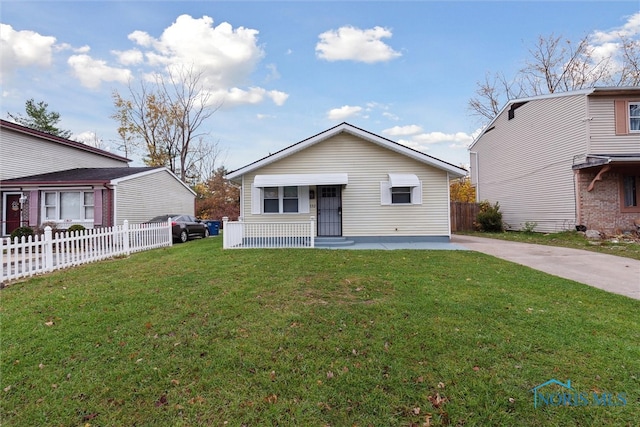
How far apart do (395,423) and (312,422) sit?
621 millimetres

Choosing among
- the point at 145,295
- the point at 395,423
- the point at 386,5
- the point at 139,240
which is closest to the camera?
the point at 395,423

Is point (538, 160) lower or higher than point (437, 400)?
higher

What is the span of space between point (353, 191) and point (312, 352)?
30.3 feet

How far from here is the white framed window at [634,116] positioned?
13445 mm

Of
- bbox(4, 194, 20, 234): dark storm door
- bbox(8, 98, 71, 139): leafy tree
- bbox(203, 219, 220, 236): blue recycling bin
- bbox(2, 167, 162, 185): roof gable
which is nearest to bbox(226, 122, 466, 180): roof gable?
bbox(2, 167, 162, 185): roof gable

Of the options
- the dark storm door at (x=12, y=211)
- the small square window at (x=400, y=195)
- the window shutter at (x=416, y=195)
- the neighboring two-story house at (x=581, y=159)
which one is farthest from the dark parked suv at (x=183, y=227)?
the neighboring two-story house at (x=581, y=159)

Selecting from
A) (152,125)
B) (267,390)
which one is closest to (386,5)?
(267,390)

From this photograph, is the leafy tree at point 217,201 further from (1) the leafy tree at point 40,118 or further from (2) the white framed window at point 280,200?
(2) the white framed window at point 280,200

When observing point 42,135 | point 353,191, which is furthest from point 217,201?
point 353,191

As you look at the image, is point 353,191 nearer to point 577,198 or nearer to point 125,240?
point 125,240

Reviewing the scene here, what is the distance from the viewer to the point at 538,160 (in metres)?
15.9

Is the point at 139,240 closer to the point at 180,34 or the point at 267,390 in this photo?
the point at 267,390

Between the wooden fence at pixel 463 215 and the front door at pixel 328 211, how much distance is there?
9969mm

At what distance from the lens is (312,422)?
90.7 inches
